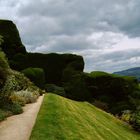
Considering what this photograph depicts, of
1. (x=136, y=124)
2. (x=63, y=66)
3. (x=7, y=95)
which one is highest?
(x=63, y=66)

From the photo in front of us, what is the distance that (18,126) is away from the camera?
1628 cm

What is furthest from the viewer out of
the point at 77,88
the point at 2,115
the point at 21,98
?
the point at 77,88

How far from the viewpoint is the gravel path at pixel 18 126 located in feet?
46.8

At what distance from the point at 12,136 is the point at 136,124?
46.9 ft

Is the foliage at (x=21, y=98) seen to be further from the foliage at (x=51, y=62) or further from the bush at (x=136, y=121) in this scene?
the foliage at (x=51, y=62)

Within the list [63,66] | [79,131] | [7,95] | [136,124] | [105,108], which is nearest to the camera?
[79,131]

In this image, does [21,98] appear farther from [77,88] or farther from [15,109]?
[77,88]

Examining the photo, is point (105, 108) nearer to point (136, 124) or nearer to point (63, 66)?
point (136, 124)

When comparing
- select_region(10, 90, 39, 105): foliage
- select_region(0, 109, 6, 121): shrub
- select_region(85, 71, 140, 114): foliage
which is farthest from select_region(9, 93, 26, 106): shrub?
select_region(85, 71, 140, 114): foliage

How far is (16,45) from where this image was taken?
52.4 meters

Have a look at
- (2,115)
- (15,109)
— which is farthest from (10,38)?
(2,115)

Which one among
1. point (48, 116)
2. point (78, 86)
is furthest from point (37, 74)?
point (48, 116)

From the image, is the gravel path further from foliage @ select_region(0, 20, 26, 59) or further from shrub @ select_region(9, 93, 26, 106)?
foliage @ select_region(0, 20, 26, 59)

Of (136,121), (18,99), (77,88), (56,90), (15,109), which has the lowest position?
(136,121)
